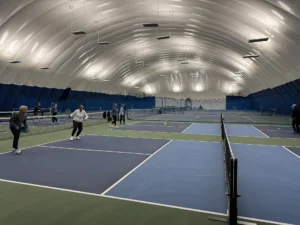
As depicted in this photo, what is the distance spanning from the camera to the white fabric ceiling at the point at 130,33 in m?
17.9

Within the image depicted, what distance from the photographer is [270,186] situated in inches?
233

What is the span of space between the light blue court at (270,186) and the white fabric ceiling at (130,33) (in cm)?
874

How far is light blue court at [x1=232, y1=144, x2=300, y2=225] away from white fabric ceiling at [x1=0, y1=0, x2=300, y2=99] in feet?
28.7

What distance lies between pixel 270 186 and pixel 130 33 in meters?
25.7

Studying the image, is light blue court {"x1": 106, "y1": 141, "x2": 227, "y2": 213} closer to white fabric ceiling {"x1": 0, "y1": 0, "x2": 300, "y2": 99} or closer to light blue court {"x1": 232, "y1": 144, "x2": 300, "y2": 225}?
light blue court {"x1": 232, "y1": 144, "x2": 300, "y2": 225}

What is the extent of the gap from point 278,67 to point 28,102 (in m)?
29.1

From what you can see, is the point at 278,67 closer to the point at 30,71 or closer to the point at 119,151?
the point at 119,151

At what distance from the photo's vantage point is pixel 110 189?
5668 millimetres

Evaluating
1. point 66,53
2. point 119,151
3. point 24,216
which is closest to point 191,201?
point 24,216

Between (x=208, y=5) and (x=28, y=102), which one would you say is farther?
(x=28, y=102)

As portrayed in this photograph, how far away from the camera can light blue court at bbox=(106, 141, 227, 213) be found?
5.10 meters

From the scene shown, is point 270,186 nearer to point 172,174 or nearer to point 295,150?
point 172,174

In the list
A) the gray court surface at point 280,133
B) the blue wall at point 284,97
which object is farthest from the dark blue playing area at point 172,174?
the blue wall at point 284,97

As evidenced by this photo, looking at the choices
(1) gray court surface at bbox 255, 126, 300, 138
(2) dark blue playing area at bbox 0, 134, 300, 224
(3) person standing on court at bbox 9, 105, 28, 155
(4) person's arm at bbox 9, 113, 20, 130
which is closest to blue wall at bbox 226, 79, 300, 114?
(1) gray court surface at bbox 255, 126, 300, 138
